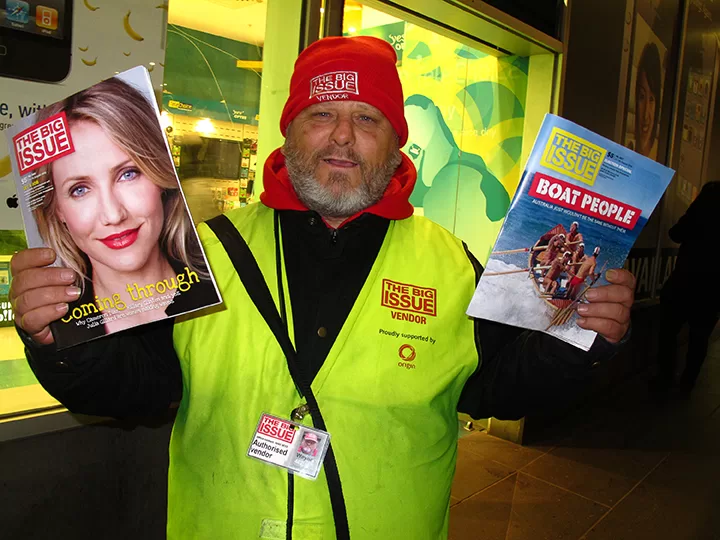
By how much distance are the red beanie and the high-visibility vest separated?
1.67 ft

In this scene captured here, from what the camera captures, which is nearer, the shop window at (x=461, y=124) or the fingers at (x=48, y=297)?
the fingers at (x=48, y=297)

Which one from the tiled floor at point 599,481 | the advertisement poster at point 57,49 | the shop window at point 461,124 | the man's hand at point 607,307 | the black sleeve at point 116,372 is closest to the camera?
the black sleeve at point 116,372

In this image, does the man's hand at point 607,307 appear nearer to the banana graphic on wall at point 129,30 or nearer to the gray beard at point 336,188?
the gray beard at point 336,188

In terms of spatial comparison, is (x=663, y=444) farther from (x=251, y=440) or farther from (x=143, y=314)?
(x=143, y=314)

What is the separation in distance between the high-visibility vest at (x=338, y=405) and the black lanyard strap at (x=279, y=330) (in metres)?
0.02

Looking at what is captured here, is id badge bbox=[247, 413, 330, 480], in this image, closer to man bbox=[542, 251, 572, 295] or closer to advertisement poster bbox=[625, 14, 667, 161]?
man bbox=[542, 251, 572, 295]

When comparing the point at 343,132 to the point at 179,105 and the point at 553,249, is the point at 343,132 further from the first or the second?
the point at 179,105

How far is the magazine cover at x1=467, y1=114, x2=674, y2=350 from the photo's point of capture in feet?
4.07

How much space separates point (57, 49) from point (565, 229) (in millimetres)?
1613

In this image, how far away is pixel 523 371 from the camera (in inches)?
58.2

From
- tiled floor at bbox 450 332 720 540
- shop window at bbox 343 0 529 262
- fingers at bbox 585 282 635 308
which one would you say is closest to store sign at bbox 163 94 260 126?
fingers at bbox 585 282 635 308

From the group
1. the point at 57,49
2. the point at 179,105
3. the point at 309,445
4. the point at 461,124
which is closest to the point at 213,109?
the point at 179,105

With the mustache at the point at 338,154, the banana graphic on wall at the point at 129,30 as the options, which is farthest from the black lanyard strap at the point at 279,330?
the banana graphic on wall at the point at 129,30

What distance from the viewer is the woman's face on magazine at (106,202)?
3.63 ft
